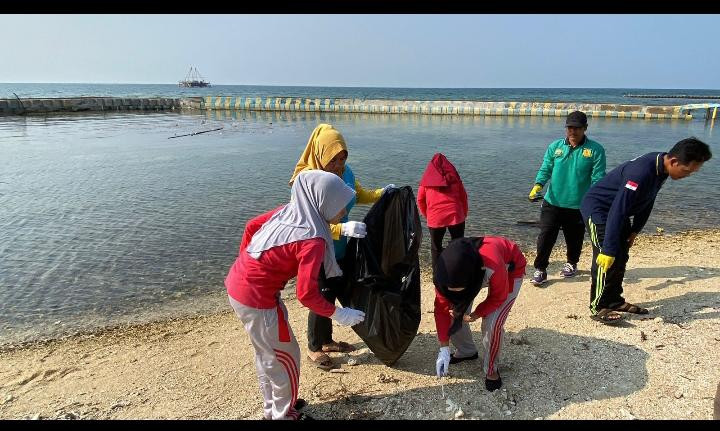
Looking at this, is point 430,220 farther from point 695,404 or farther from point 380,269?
point 695,404

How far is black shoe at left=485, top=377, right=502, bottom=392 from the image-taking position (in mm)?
3073

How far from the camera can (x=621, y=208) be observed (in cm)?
367

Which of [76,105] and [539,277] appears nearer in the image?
[539,277]

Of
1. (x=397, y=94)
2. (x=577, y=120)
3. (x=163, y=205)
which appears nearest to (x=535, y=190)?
(x=577, y=120)

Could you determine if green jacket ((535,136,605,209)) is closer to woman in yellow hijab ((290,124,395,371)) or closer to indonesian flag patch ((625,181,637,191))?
indonesian flag patch ((625,181,637,191))

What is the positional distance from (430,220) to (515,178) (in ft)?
27.9

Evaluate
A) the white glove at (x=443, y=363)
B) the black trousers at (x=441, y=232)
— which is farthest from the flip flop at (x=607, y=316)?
the white glove at (x=443, y=363)

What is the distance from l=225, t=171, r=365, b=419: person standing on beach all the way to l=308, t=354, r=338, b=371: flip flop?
883mm

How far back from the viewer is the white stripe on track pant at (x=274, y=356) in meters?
2.55

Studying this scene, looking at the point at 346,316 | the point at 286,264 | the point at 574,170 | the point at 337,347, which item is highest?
the point at 574,170

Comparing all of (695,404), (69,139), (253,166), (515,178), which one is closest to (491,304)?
(695,404)

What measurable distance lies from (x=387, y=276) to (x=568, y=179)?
109 inches

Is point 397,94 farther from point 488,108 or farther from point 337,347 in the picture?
point 337,347

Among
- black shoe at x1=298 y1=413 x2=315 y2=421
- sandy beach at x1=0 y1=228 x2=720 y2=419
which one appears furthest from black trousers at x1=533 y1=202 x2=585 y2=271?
black shoe at x1=298 y1=413 x2=315 y2=421
